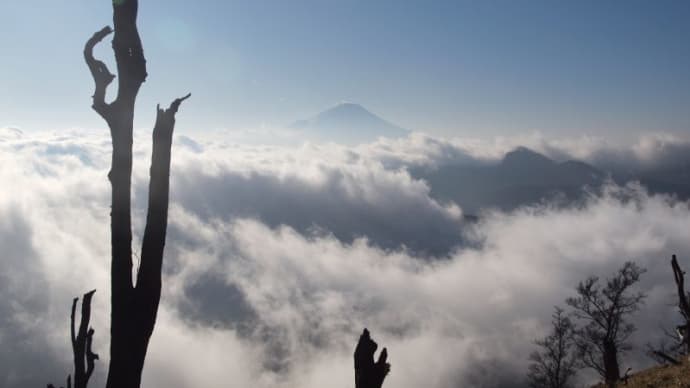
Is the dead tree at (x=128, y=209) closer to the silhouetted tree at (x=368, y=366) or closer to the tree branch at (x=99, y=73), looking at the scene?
the tree branch at (x=99, y=73)

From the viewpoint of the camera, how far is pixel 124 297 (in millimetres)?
4324

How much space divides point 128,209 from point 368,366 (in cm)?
341

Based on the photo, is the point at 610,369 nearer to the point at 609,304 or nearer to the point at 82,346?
the point at 609,304

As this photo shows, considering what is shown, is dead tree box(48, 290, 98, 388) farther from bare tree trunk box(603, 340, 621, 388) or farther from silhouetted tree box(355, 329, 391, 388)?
bare tree trunk box(603, 340, 621, 388)

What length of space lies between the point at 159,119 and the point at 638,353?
627 ft

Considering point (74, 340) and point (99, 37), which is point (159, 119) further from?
point (74, 340)

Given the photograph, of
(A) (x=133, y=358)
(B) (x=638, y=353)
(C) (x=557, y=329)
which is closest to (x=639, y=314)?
(B) (x=638, y=353)

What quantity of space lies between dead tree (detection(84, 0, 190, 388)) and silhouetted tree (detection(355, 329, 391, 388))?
2504 mm

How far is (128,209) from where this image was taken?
4406 millimetres

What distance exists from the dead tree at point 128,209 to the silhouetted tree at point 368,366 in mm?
2504

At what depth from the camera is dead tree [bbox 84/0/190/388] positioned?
4.30 m

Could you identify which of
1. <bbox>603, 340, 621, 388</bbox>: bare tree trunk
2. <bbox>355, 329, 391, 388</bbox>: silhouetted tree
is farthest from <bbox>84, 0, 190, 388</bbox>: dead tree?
<bbox>603, 340, 621, 388</bbox>: bare tree trunk

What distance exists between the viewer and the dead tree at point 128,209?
4.30 meters

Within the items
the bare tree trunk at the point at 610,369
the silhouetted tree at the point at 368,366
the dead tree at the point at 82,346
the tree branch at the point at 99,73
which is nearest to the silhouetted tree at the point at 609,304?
the bare tree trunk at the point at 610,369
